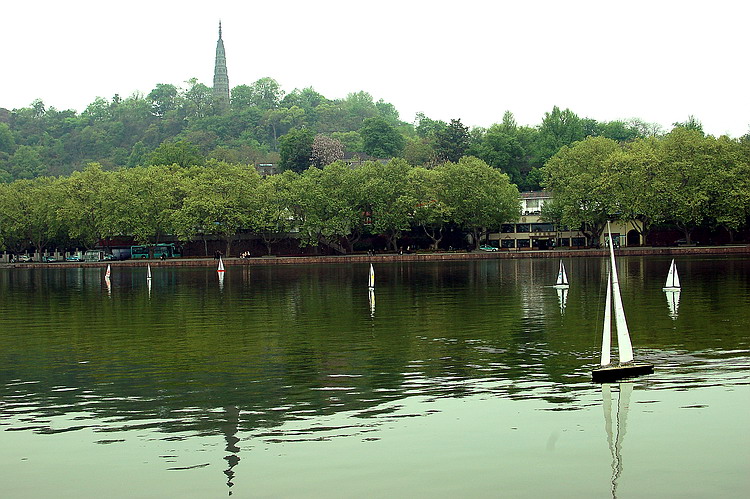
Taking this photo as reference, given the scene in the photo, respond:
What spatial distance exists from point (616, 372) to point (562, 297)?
1444 inches

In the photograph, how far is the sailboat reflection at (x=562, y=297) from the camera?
5782 cm

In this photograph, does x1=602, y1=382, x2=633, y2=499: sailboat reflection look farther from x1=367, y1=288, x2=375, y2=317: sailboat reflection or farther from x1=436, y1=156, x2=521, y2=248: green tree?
x1=436, y1=156, x2=521, y2=248: green tree

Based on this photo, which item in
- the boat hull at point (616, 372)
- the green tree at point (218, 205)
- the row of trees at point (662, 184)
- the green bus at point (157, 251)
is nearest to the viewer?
the boat hull at point (616, 372)

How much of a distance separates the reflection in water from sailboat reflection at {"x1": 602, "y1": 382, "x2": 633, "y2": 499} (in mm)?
23218

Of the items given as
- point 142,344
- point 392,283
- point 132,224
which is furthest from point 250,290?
point 132,224

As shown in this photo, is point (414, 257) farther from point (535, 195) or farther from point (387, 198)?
point (535, 195)

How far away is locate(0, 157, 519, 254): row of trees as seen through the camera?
159 meters

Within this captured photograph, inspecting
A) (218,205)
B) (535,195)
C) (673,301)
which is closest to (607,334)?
(673,301)

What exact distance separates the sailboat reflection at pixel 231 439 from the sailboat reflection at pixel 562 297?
105 ft

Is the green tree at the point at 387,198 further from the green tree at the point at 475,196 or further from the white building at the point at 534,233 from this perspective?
the white building at the point at 534,233

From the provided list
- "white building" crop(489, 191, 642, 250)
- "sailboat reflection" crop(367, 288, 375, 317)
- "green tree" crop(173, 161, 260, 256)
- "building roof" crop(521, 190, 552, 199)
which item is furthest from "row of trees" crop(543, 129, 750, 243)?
"sailboat reflection" crop(367, 288, 375, 317)

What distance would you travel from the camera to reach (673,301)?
59938mm

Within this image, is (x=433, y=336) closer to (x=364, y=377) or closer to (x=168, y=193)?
(x=364, y=377)

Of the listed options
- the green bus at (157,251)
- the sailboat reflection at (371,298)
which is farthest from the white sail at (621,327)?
the green bus at (157,251)
